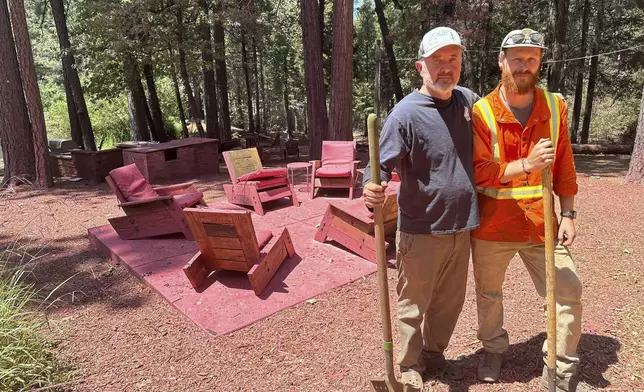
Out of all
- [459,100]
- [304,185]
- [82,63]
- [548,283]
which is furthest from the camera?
[82,63]

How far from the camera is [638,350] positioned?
292cm

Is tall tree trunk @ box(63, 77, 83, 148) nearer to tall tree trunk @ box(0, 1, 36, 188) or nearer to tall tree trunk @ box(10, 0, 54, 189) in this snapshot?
tall tree trunk @ box(0, 1, 36, 188)

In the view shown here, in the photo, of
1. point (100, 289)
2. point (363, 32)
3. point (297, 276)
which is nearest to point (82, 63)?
point (100, 289)

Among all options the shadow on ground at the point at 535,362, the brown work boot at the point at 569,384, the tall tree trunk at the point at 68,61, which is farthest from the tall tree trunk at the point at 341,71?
the tall tree trunk at the point at 68,61

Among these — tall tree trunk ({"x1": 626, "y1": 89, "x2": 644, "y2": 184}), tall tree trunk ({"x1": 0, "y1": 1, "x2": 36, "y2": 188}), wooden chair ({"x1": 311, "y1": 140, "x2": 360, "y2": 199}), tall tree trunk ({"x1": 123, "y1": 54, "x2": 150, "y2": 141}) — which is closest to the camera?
wooden chair ({"x1": 311, "y1": 140, "x2": 360, "y2": 199})

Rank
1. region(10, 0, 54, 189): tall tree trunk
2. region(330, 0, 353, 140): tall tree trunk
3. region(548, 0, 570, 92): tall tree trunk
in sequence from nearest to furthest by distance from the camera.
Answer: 1. region(330, 0, 353, 140): tall tree trunk
2. region(10, 0, 54, 189): tall tree trunk
3. region(548, 0, 570, 92): tall tree trunk

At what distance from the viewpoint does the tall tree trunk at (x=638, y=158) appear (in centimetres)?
764

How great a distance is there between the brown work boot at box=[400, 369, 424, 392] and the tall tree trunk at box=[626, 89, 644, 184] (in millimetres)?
7423

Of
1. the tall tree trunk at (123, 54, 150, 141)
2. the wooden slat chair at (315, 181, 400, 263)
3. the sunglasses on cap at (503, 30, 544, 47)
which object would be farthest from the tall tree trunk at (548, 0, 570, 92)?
the sunglasses on cap at (503, 30, 544, 47)

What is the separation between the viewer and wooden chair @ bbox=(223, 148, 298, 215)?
6.78m

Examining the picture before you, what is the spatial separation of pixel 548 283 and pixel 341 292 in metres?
2.19

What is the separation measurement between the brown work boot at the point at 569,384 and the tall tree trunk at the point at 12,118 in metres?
10.8

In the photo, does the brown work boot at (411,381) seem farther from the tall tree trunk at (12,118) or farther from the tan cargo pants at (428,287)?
the tall tree trunk at (12,118)

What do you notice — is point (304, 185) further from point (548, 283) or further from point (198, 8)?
point (198, 8)
